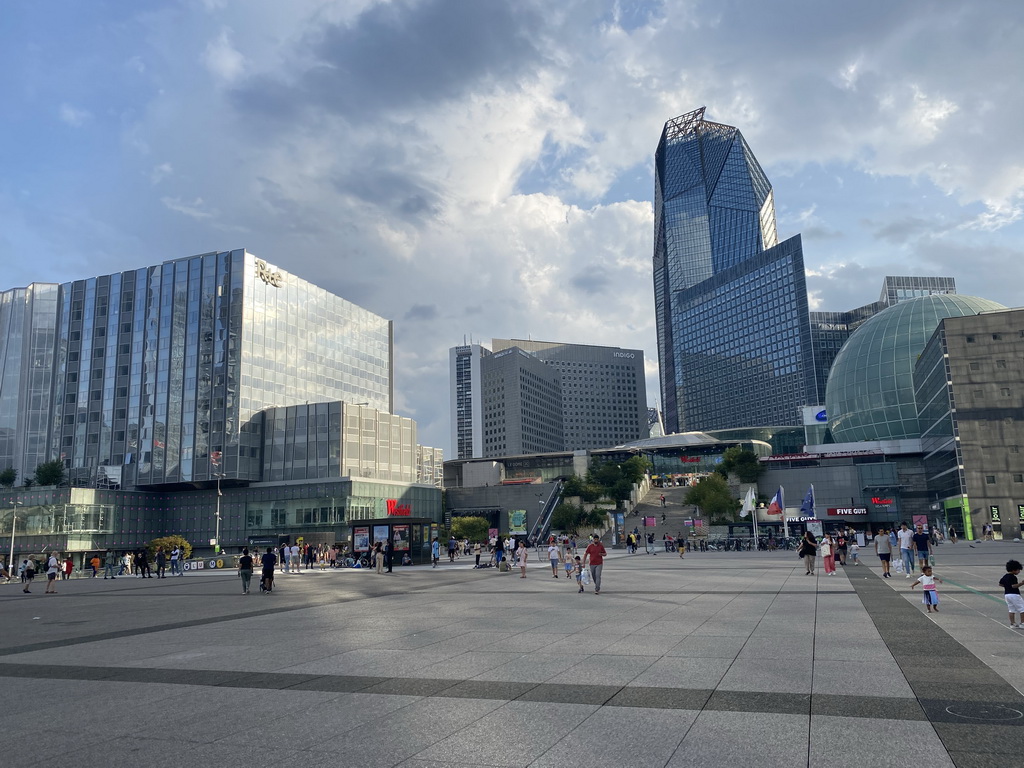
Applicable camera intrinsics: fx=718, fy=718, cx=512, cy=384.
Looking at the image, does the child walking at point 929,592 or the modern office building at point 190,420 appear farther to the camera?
the modern office building at point 190,420

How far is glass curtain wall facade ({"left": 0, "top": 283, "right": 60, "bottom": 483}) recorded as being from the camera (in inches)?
4347

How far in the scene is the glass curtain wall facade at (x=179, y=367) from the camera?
9850 cm

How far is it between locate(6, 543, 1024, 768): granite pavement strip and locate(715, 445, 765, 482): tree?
98241 mm

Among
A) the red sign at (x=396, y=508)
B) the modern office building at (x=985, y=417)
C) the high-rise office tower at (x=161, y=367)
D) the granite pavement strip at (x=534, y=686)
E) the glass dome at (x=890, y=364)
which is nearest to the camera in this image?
the granite pavement strip at (x=534, y=686)

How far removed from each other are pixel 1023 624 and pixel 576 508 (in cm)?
8803

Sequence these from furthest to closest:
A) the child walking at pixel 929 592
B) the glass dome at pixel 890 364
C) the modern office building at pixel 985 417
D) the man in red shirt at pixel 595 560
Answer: the glass dome at pixel 890 364 < the modern office building at pixel 985 417 < the man in red shirt at pixel 595 560 < the child walking at pixel 929 592

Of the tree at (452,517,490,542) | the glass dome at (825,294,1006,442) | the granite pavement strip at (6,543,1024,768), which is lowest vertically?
the tree at (452,517,490,542)

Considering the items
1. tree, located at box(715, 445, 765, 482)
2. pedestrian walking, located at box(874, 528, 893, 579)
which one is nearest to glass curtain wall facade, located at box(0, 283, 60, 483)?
tree, located at box(715, 445, 765, 482)

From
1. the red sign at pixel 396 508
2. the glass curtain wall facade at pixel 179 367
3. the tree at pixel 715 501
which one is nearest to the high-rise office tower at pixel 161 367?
the glass curtain wall facade at pixel 179 367

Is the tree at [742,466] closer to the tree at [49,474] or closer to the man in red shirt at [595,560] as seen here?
the man in red shirt at [595,560]

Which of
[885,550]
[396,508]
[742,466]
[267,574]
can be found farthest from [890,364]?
[267,574]

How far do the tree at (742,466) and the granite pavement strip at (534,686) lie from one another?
9824 centimetres

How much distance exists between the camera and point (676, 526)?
9331 cm

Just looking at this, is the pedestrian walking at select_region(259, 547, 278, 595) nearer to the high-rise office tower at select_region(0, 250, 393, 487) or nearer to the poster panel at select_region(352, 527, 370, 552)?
the poster panel at select_region(352, 527, 370, 552)
